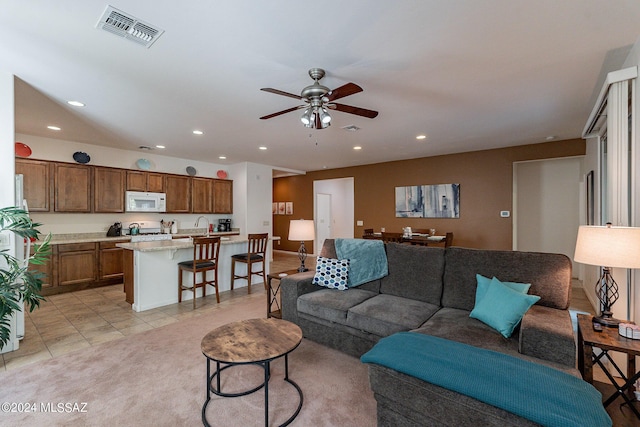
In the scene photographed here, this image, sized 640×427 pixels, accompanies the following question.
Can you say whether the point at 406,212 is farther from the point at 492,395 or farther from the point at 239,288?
the point at 492,395

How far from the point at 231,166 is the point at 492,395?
7148 millimetres

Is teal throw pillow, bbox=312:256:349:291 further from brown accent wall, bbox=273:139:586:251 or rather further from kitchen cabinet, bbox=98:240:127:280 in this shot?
kitchen cabinet, bbox=98:240:127:280

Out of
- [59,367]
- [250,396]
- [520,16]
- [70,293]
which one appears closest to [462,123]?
[520,16]

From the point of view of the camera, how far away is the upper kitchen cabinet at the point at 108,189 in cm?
534

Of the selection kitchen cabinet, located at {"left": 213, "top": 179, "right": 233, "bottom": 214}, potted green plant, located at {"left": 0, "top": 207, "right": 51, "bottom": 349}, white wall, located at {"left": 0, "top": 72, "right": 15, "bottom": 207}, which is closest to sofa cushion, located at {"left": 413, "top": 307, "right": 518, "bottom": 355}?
potted green plant, located at {"left": 0, "top": 207, "right": 51, "bottom": 349}

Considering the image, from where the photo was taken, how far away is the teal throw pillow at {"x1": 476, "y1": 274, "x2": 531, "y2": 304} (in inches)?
89.4

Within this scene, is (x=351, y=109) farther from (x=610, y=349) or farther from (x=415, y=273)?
(x=610, y=349)

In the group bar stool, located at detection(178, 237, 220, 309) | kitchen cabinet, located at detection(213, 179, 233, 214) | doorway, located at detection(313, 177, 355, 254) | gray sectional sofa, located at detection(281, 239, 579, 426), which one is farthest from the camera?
doorway, located at detection(313, 177, 355, 254)

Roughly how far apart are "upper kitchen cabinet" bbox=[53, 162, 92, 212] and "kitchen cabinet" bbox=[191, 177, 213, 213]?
1.94 metres

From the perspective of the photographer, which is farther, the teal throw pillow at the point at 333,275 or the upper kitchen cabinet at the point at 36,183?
the upper kitchen cabinet at the point at 36,183

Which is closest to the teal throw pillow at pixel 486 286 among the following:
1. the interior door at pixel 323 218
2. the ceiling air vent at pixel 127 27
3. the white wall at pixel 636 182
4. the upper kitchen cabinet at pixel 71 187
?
the white wall at pixel 636 182

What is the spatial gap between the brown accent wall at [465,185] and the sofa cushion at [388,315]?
13.1 feet

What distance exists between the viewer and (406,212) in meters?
6.85

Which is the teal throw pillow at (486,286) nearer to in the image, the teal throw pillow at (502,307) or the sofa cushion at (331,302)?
the teal throw pillow at (502,307)
